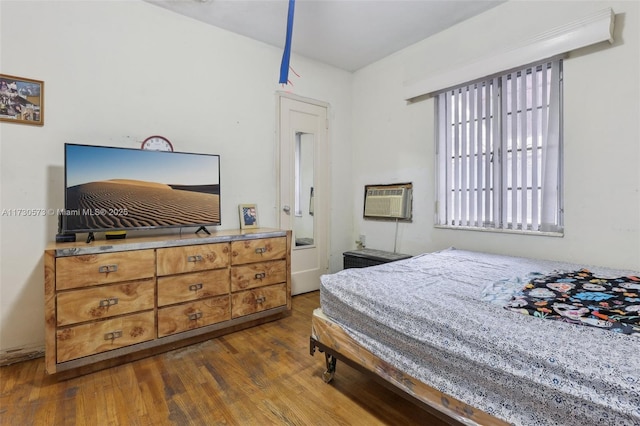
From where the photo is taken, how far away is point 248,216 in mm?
3141

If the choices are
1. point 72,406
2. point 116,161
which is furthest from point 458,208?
point 72,406

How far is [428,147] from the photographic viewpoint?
322 centimetres

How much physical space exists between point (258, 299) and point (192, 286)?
1.95 ft

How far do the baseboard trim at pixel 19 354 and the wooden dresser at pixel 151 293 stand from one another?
0.52 metres

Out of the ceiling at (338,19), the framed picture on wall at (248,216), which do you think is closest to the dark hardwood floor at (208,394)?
the framed picture on wall at (248,216)

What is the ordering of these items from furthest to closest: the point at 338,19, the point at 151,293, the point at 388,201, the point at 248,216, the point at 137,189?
the point at 388,201, the point at 248,216, the point at 338,19, the point at 137,189, the point at 151,293

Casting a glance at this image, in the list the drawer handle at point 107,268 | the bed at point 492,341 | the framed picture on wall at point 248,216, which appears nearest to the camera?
the bed at point 492,341

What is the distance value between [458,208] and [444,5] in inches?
72.4

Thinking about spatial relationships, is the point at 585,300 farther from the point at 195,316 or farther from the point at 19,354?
the point at 19,354

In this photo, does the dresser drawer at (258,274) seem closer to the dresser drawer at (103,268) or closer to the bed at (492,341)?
the dresser drawer at (103,268)

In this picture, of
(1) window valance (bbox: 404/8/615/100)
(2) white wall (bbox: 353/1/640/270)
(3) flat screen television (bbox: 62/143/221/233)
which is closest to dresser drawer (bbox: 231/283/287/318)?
(3) flat screen television (bbox: 62/143/221/233)

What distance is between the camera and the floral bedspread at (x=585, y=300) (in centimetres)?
119

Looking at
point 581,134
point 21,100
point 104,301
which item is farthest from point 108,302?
point 581,134

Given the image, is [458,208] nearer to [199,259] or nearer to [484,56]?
[484,56]
